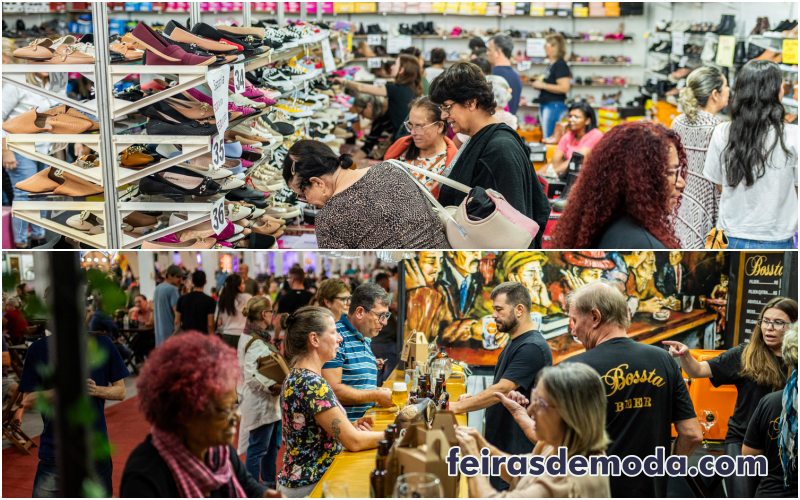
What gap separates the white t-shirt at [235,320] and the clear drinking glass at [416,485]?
62cm

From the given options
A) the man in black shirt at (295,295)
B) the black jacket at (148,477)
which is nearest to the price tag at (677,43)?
the man in black shirt at (295,295)

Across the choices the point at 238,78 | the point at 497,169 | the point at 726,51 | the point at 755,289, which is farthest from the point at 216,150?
the point at 726,51

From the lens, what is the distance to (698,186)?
438cm

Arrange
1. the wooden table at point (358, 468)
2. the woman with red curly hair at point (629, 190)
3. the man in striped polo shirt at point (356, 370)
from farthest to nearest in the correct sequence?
the man in striped polo shirt at point (356, 370) → the wooden table at point (358, 468) → the woman with red curly hair at point (629, 190)

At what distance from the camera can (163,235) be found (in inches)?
139

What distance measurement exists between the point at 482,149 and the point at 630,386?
112 centimetres

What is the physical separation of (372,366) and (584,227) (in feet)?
3.38

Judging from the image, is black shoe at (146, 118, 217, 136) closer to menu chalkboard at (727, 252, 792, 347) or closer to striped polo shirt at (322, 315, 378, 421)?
striped polo shirt at (322, 315, 378, 421)

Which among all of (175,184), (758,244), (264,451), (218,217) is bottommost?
(264,451)

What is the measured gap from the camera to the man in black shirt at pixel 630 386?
245 cm

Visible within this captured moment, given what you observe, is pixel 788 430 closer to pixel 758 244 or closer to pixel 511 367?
pixel 511 367

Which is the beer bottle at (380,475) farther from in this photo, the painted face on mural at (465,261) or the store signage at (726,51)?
the store signage at (726,51)

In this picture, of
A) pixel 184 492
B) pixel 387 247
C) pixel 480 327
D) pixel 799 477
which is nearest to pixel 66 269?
pixel 184 492

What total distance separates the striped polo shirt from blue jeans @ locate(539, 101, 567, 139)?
6076mm
